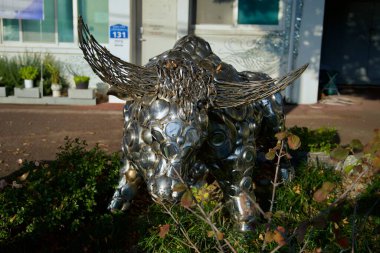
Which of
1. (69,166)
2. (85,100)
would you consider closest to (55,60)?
(85,100)

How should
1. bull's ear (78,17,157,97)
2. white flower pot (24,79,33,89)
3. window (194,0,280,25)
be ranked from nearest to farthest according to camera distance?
bull's ear (78,17,157,97), white flower pot (24,79,33,89), window (194,0,280,25)

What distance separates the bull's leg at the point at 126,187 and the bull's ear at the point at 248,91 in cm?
125

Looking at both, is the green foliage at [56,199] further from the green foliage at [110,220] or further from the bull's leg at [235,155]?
the bull's leg at [235,155]

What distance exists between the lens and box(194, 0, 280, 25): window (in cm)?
1160

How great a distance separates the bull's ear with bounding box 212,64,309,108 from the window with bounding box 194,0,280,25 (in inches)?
357

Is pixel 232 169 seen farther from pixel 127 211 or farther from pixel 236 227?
pixel 127 211

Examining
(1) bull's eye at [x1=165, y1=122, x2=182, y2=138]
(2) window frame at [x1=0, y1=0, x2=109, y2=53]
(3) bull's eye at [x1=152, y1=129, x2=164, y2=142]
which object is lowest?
(3) bull's eye at [x1=152, y1=129, x2=164, y2=142]

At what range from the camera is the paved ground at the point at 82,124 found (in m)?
7.21

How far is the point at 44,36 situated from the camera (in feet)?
39.9

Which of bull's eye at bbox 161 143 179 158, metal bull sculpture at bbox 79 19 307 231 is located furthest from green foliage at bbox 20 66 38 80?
bull's eye at bbox 161 143 179 158

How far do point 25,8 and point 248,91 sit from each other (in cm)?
983

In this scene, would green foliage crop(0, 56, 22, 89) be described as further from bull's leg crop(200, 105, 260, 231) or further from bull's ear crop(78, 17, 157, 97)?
bull's ear crop(78, 17, 157, 97)

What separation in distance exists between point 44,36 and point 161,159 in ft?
34.0

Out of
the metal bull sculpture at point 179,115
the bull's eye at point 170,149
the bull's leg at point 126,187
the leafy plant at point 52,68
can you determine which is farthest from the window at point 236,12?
the bull's eye at point 170,149
